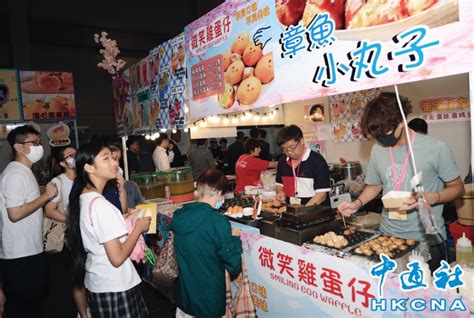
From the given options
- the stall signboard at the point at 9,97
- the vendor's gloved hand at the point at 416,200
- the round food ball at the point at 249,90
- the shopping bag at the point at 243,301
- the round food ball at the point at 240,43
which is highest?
the stall signboard at the point at 9,97

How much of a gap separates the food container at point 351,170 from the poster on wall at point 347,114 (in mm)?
509

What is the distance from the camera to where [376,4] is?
1.75 metres

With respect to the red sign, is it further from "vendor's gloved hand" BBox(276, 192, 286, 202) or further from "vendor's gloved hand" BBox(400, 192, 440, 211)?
"vendor's gloved hand" BBox(400, 192, 440, 211)

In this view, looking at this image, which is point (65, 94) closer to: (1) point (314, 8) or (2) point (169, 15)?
(2) point (169, 15)

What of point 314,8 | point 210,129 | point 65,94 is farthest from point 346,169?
point 65,94

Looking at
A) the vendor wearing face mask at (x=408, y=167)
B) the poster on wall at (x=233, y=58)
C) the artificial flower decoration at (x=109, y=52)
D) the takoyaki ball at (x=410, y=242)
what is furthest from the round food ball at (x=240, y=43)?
the artificial flower decoration at (x=109, y=52)

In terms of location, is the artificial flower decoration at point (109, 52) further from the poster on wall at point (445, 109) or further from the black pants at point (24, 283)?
the poster on wall at point (445, 109)

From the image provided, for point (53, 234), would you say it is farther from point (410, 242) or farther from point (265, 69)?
point (410, 242)

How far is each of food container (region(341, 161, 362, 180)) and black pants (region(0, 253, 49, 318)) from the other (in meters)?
4.49

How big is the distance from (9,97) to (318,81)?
8755mm

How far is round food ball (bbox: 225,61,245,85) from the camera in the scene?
2809 mm

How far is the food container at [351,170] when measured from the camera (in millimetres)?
5398

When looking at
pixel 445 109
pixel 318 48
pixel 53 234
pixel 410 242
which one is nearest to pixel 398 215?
pixel 410 242

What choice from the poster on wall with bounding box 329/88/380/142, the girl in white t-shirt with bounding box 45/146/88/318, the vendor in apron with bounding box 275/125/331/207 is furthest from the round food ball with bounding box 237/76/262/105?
the poster on wall with bounding box 329/88/380/142
